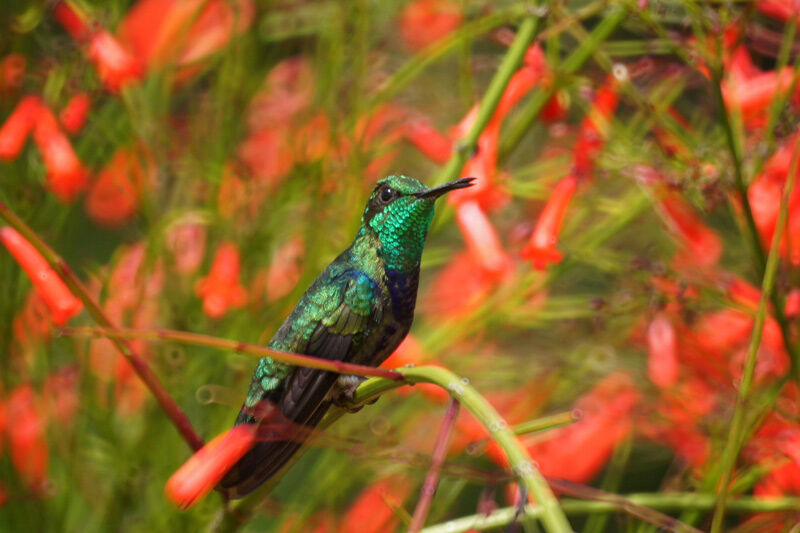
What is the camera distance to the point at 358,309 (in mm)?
863

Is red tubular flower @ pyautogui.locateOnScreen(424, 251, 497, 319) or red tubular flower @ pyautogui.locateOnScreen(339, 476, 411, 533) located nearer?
red tubular flower @ pyautogui.locateOnScreen(339, 476, 411, 533)

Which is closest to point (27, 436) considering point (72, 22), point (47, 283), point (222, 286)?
point (222, 286)

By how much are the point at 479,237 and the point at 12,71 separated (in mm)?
669

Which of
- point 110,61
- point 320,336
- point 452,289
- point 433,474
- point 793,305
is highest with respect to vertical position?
point 110,61

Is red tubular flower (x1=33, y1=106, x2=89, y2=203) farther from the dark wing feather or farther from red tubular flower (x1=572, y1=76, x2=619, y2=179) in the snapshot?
red tubular flower (x1=572, y1=76, x2=619, y2=179)

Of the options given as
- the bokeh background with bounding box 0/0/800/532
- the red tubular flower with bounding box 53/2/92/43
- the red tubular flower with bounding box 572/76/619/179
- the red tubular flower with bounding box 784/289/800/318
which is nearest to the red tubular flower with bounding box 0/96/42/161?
the bokeh background with bounding box 0/0/800/532

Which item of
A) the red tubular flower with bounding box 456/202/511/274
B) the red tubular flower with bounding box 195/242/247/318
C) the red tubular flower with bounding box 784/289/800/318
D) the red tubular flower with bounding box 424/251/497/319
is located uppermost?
the red tubular flower with bounding box 195/242/247/318

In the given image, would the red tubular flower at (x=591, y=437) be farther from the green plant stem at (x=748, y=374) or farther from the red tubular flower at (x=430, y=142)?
the green plant stem at (x=748, y=374)

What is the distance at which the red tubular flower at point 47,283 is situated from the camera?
0.79 meters

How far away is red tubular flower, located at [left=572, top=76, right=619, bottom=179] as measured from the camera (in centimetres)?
115

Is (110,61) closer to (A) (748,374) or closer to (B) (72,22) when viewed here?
(B) (72,22)

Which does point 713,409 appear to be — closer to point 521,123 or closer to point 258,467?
point 521,123

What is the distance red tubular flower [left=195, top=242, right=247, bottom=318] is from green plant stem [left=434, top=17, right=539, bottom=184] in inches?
17.8

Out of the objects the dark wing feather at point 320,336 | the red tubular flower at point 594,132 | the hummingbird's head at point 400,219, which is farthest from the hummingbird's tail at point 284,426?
the red tubular flower at point 594,132
